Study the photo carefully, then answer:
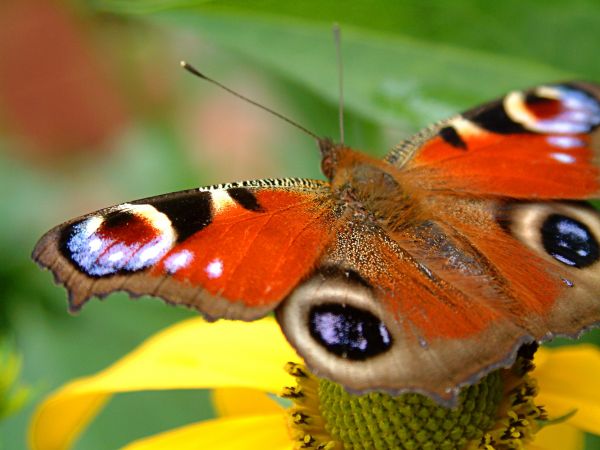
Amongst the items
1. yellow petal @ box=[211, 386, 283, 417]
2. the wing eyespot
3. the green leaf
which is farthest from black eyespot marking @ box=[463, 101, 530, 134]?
yellow petal @ box=[211, 386, 283, 417]

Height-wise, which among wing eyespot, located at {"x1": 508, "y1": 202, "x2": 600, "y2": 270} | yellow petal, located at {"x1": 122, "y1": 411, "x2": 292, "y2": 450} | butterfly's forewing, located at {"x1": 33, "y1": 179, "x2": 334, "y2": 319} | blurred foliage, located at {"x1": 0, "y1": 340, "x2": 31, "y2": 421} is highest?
wing eyespot, located at {"x1": 508, "y1": 202, "x2": 600, "y2": 270}

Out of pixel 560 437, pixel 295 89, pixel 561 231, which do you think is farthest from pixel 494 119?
pixel 295 89

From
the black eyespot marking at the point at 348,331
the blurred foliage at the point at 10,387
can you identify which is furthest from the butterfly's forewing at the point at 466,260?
the blurred foliage at the point at 10,387

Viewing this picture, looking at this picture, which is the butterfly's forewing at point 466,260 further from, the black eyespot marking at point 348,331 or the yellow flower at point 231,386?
the yellow flower at point 231,386

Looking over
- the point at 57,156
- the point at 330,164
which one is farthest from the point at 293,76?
the point at 57,156

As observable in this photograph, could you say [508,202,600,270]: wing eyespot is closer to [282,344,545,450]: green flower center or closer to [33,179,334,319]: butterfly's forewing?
[282,344,545,450]: green flower center

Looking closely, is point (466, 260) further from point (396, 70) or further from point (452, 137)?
point (396, 70)
